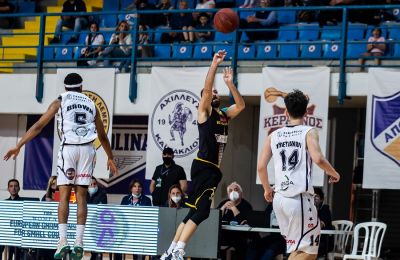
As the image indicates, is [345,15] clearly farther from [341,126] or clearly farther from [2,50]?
[2,50]

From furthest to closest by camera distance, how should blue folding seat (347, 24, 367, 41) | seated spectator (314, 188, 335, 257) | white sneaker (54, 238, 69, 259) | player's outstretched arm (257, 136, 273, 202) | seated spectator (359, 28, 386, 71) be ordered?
blue folding seat (347, 24, 367, 41)
seated spectator (359, 28, 386, 71)
seated spectator (314, 188, 335, 257)
white sneaker (54, 238, 69, 259)
player's outstretched arm (257, 136, 273, 202)

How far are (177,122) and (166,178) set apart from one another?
1.38 m

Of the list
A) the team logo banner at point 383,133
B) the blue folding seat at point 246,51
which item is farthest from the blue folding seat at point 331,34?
the team logo banner at point 383,133

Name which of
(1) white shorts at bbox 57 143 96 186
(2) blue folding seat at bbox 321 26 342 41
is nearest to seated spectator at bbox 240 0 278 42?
(2) blue folding seat at bbox 321 26 342 41

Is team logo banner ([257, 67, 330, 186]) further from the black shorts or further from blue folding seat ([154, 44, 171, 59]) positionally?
the black shorts

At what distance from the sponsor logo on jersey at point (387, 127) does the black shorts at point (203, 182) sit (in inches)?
213

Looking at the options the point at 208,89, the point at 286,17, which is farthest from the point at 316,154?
the point at 286,17

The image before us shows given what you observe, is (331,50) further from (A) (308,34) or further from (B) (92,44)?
(B) (92,44)

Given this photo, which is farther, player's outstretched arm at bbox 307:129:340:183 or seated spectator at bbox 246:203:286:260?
seated spectator at bbox 246:203:286:260

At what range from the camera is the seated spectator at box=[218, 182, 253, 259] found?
16.2m

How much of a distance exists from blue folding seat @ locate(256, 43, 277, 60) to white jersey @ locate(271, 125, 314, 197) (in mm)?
10061

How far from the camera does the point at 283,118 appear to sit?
58.3 feet

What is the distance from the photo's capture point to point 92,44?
20797 mm

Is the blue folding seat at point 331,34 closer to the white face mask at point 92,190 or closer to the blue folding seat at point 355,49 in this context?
the blue folding seat at point 355,49
